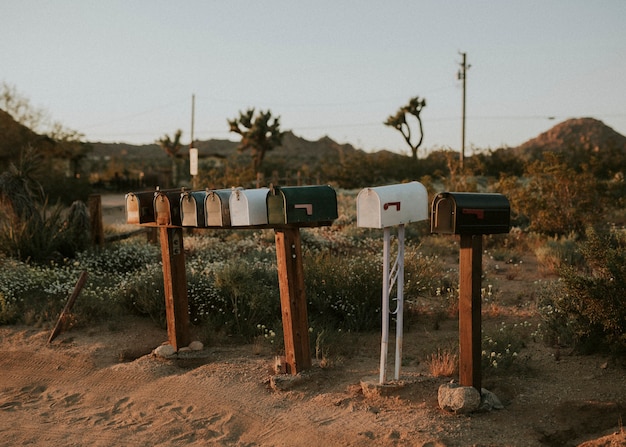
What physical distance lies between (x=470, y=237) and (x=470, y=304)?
0.46m

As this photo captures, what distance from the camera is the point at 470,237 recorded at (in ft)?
15.0

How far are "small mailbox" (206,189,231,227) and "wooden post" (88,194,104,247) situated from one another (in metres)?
5.49

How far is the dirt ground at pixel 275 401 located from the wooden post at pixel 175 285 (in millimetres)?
278

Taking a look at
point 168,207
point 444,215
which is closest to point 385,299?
point 444,215

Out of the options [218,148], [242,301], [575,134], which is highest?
[218,148]

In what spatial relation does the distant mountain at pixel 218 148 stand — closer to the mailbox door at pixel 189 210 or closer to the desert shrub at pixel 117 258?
the desert shrub at pixel 117 258

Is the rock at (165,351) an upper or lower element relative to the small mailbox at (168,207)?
lower

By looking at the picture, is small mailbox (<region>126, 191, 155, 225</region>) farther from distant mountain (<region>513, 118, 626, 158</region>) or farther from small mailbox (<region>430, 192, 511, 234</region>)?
distant mountain (<region>513, 118, 626, 158</region>)

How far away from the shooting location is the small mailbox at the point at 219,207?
5.63 metres

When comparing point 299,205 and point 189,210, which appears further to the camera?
point 189,210

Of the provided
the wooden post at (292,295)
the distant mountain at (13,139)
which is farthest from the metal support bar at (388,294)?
the distant mountain at (13,139)

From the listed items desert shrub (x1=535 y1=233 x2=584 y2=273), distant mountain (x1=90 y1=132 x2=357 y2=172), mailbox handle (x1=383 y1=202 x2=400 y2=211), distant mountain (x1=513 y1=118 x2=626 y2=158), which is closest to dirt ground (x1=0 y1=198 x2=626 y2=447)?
mailbox handle (x1=383 y1=202 x2=400 y2=211)

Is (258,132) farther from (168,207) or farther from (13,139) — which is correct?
(168,207)

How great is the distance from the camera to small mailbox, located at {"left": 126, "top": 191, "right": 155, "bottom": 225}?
6.47 m
